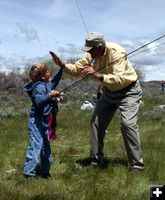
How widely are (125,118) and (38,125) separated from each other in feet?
4.35

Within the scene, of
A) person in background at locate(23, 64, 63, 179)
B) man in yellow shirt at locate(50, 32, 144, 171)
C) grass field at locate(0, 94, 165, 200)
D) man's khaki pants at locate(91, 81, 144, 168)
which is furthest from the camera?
man's khaki pants at locate(91, 81, 144, 168)

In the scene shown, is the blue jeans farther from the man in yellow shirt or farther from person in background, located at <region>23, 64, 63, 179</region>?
the man in yellow shirt

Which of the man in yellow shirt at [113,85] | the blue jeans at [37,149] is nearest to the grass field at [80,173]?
the blue jeans at [37,149]

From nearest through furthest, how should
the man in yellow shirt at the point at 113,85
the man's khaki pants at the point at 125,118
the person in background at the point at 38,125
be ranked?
the person in background at the point at 38,125
the man in yellow shirt at the point at 113,85
the man's khaki pants at the point at 125,118

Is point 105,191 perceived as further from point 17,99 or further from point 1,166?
point 17,99

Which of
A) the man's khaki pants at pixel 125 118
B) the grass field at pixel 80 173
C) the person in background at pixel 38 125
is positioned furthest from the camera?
the man's khaki pants at pixel 125 118

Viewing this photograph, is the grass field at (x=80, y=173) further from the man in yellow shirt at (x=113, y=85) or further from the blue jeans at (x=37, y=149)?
the man in yellow shirt at (x=113, y=85)

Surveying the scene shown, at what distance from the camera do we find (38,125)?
730 cm

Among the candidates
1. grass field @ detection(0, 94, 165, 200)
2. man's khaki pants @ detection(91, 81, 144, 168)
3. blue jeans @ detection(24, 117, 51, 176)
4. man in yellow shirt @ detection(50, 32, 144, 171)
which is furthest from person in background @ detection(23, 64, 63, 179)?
man's khaki pants @ detection(91, 81, 144, 168)

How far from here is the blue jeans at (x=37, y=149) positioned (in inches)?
285

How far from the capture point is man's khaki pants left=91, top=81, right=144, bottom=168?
7.83 metres

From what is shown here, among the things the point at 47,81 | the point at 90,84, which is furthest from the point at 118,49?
the point at 90,84

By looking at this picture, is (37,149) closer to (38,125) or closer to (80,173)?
(38,125)

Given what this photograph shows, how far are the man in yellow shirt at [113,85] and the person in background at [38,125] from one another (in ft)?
1.77
